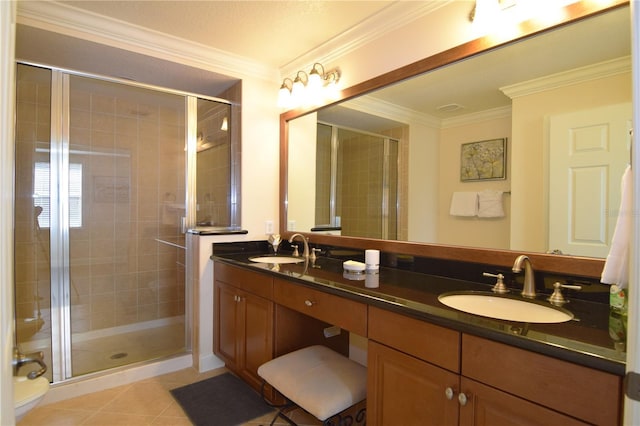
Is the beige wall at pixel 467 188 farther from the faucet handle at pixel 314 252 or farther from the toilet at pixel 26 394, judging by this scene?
the toilet at pixel 26 394

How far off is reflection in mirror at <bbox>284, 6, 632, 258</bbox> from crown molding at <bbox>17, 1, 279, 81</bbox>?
102 cm

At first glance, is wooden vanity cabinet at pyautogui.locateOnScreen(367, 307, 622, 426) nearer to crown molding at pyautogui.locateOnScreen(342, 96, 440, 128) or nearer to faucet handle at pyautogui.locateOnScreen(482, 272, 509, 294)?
faucet handle at pyautogui.locateOnScreen(482, 272, 509, 294)

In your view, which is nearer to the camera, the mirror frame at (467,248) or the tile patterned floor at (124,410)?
the mirror frame at (467,248)

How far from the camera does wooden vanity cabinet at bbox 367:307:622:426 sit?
83 cm

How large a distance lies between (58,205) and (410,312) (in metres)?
2.33

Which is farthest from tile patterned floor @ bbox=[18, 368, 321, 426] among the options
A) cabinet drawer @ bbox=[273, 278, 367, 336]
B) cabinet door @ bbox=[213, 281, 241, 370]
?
cabinet drawer @ bbox=[273, 278, 367, 336]

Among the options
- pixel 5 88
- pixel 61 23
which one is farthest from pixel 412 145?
pixel 61 23

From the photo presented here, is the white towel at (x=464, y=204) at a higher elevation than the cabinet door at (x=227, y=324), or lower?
higher

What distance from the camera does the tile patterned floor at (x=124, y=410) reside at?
6.09 ft

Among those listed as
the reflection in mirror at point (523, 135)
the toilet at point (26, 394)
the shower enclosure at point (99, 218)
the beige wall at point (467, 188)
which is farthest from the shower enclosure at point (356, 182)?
the toilet at point (26, 394)

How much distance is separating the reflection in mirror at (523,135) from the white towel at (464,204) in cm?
2

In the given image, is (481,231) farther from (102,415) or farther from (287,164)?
(102,415)

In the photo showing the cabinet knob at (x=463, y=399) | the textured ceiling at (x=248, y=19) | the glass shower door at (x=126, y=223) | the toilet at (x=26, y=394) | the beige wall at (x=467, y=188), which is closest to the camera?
the cabinet knob at (x=463, y=399)

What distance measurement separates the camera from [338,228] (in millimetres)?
2436
